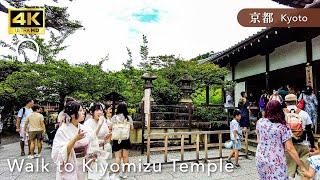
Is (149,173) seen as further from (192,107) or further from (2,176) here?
(192,107)

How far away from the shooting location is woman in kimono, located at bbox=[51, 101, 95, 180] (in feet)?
12.2

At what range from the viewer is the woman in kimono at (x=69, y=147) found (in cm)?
372

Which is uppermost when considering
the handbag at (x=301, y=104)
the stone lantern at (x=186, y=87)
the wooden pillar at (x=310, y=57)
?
the wooden pillar at (x=310, y=57)

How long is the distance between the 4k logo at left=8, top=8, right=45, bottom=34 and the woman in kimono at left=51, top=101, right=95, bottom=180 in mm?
8723

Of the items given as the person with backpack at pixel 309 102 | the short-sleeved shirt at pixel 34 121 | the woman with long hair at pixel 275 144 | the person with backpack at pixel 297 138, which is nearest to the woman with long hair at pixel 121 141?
the person with backpack at pixel 297 138

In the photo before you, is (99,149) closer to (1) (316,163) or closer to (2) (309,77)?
(1) (316,163)

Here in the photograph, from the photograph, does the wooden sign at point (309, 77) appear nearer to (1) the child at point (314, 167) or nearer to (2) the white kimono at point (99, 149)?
(2) the white kimono at point (99, 149)

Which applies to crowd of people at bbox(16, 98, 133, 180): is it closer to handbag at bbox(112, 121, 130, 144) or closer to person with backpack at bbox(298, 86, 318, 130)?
handbag at bbox(112, 121, 130, 144)

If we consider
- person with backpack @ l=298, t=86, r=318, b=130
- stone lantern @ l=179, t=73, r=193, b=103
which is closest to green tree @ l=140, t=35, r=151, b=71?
stone lantern @ l=179, t=73, r=193, b=103

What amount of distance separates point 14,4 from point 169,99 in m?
8.22

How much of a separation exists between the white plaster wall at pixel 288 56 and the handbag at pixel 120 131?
24.1 feet

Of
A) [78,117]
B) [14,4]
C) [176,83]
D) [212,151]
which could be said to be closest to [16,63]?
[14,4]

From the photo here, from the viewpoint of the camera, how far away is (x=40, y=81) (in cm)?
1391

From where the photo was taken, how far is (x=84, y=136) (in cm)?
372
